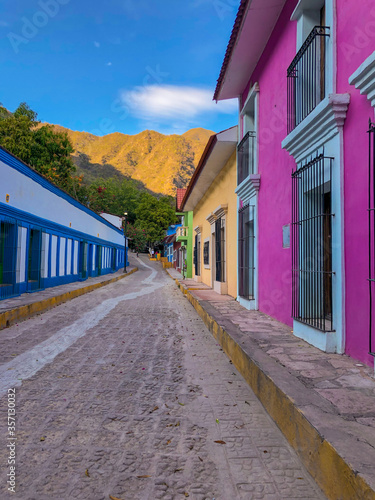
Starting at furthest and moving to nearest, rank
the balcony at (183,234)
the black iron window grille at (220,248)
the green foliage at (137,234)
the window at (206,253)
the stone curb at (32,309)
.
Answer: the green foliage at (137,234), the balcony at (183,234), the window at (206,253), the black iron window grille at (220,248), the stone curb at (32,309)

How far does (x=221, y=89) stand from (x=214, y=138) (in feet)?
3.74

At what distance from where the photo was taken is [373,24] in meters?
3.46

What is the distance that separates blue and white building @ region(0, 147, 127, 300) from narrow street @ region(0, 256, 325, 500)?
5679 mm

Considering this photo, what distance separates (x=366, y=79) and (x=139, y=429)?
351cm

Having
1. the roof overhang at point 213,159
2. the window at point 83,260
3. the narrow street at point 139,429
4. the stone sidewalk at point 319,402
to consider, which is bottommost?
the narrow street at point 139,429

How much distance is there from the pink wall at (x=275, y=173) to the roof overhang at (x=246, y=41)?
0.17m

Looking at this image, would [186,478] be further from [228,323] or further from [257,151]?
[257,151]

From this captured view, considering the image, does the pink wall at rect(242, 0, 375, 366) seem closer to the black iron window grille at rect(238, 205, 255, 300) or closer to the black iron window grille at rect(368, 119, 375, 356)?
the black iron window grille at rect(368, 119, 375, 356)

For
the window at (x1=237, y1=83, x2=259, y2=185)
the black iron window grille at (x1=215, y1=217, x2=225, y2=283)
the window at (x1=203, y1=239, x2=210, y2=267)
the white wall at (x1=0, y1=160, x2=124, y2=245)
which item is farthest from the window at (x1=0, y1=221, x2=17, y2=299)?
the window at (x1=203, y1=239, x2=210, y2=267)

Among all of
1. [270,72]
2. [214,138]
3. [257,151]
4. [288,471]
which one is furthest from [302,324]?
[214,138]

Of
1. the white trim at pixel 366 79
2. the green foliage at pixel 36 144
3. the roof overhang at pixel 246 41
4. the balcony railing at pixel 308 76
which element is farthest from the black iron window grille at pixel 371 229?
the green foliage at pixel 36 144

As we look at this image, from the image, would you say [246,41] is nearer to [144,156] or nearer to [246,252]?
[246,252]

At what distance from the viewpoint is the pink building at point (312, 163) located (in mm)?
3611

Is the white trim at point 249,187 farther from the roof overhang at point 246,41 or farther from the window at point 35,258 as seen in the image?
the window at point 35,258
